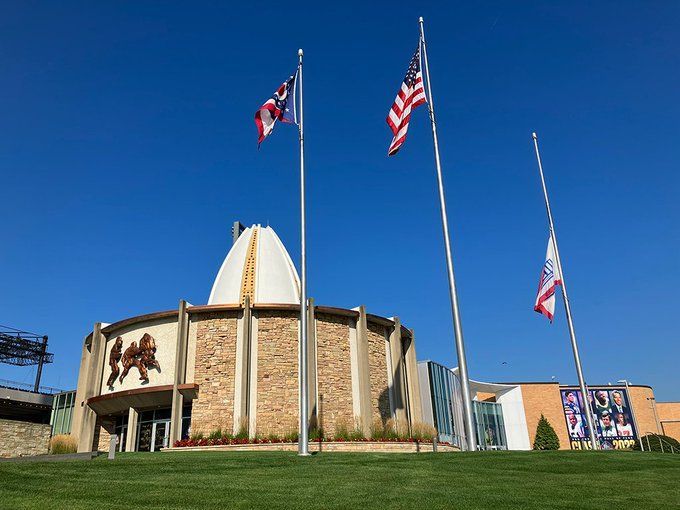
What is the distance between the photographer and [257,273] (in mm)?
34406

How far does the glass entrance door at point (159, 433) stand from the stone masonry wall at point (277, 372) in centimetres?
682

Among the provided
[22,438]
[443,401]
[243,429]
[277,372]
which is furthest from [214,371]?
[443,401]

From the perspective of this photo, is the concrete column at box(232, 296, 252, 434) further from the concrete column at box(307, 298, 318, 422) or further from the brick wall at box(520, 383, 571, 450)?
the brick wall at box(520, 383, 571, 450)

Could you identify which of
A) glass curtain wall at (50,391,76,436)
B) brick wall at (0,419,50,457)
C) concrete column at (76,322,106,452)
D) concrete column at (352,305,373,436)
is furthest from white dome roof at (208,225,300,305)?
glass curtain wall at (50,391,76,436)

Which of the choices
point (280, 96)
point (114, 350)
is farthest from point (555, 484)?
point (114, 350)

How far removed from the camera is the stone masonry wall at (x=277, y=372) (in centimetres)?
2684

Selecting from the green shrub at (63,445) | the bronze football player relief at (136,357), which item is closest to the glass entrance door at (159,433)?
the bronze football player relief at (136,357)

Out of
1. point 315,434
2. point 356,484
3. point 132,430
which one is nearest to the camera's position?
point 356,484

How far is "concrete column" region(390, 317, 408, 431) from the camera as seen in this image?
105 ft

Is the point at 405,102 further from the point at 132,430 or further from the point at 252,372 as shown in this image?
the point at 132,430

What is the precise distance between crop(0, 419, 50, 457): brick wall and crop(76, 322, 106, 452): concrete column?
11.1 meters

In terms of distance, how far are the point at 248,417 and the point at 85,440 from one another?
1200 cm

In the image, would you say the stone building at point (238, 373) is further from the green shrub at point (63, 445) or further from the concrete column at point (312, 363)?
the green shrub at point (63, 445)

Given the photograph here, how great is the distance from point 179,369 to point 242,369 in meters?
3.44
